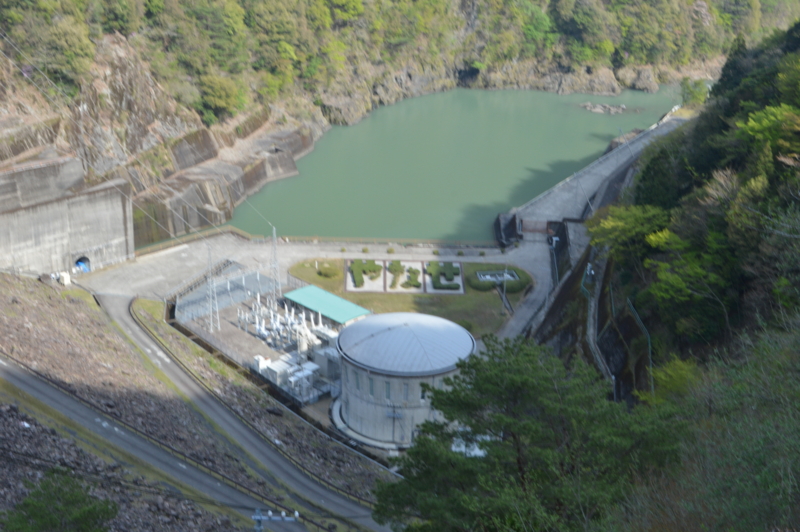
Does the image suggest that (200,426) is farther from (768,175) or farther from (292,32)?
(292,32)

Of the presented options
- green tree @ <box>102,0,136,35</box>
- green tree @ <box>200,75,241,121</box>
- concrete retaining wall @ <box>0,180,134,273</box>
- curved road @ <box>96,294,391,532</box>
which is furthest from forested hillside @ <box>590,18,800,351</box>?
green tree @ <box>102,0,136,35</box>

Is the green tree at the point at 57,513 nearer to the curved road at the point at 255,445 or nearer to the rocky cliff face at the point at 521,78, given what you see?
the curved road at the point at 255,445

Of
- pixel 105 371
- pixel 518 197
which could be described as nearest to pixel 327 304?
pixel 105 371

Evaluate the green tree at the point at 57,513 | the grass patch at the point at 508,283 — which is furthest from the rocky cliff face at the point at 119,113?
the green tree at the point at 57,513

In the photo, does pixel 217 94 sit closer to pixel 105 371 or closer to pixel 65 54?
pixel 65 54

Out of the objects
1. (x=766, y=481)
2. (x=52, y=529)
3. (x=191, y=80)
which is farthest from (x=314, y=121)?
(x=766, y=481)

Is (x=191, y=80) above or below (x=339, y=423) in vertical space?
above

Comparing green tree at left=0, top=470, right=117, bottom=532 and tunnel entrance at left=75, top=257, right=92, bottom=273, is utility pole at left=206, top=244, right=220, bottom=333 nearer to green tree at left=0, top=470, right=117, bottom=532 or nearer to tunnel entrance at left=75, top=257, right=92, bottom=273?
tunnel entrance at left=75, top=257, right=92, bottom=273
